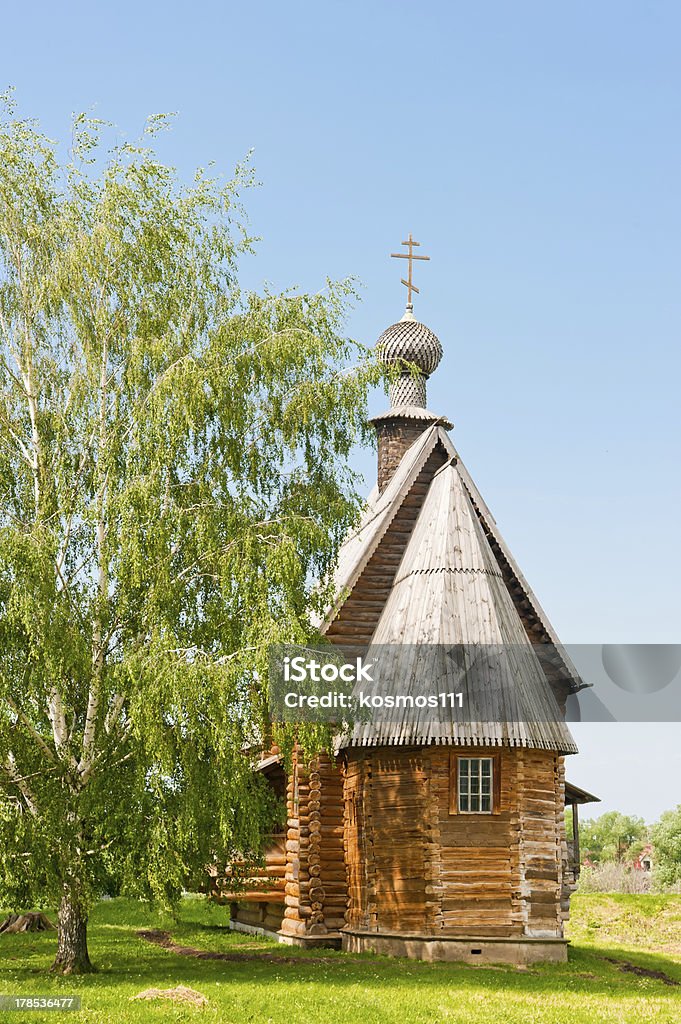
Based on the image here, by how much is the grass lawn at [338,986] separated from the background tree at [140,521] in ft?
5.38

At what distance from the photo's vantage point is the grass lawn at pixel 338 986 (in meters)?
15.7

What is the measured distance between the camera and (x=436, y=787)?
70.5ft

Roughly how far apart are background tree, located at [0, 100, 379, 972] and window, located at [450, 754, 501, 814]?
13.5ft

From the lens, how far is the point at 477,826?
2150 centimetres

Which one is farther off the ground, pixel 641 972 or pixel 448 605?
pixel 448 605

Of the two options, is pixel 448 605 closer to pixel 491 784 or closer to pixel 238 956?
pixel 491 784

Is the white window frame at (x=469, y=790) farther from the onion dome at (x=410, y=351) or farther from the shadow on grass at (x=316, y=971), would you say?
the onion dome at (x=410, y=351)

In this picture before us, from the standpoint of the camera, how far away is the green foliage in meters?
48.6

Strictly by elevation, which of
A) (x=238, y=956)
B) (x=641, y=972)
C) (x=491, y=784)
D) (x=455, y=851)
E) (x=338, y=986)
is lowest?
(x=641, y=972)

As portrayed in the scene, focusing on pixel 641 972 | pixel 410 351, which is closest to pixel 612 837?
pixel 410 351

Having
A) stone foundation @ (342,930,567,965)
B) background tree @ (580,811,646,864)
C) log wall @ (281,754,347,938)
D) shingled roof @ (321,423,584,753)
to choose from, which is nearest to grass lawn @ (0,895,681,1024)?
stone foundation @ (342,930,567,965)

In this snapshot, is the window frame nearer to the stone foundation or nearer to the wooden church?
the wooden church

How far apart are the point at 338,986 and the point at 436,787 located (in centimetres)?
457

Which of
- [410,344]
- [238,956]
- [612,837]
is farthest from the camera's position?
[612,837]
